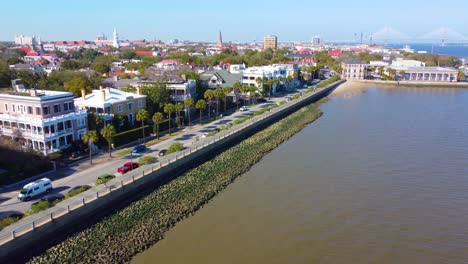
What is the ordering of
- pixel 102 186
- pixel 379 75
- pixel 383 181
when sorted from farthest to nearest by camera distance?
pixel 379 75
pixel 383 181
pixel 102 186

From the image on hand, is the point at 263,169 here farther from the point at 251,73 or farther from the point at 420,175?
the point at 251,73

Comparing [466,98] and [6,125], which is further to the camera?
[466,98]

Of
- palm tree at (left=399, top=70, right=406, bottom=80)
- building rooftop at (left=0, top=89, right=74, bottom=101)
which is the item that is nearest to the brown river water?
building rooftop at (left=0, top=89, right=74, bottom=101)

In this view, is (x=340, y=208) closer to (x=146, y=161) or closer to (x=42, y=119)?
(x=146, y=161)

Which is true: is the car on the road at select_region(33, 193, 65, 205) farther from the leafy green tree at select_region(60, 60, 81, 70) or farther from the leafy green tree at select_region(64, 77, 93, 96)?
the leafy green tree at select_region(60, 60, 81, 70)

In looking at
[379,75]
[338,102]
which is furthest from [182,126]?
[379,75]

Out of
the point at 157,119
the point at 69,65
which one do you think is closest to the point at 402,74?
the point at 69,65
